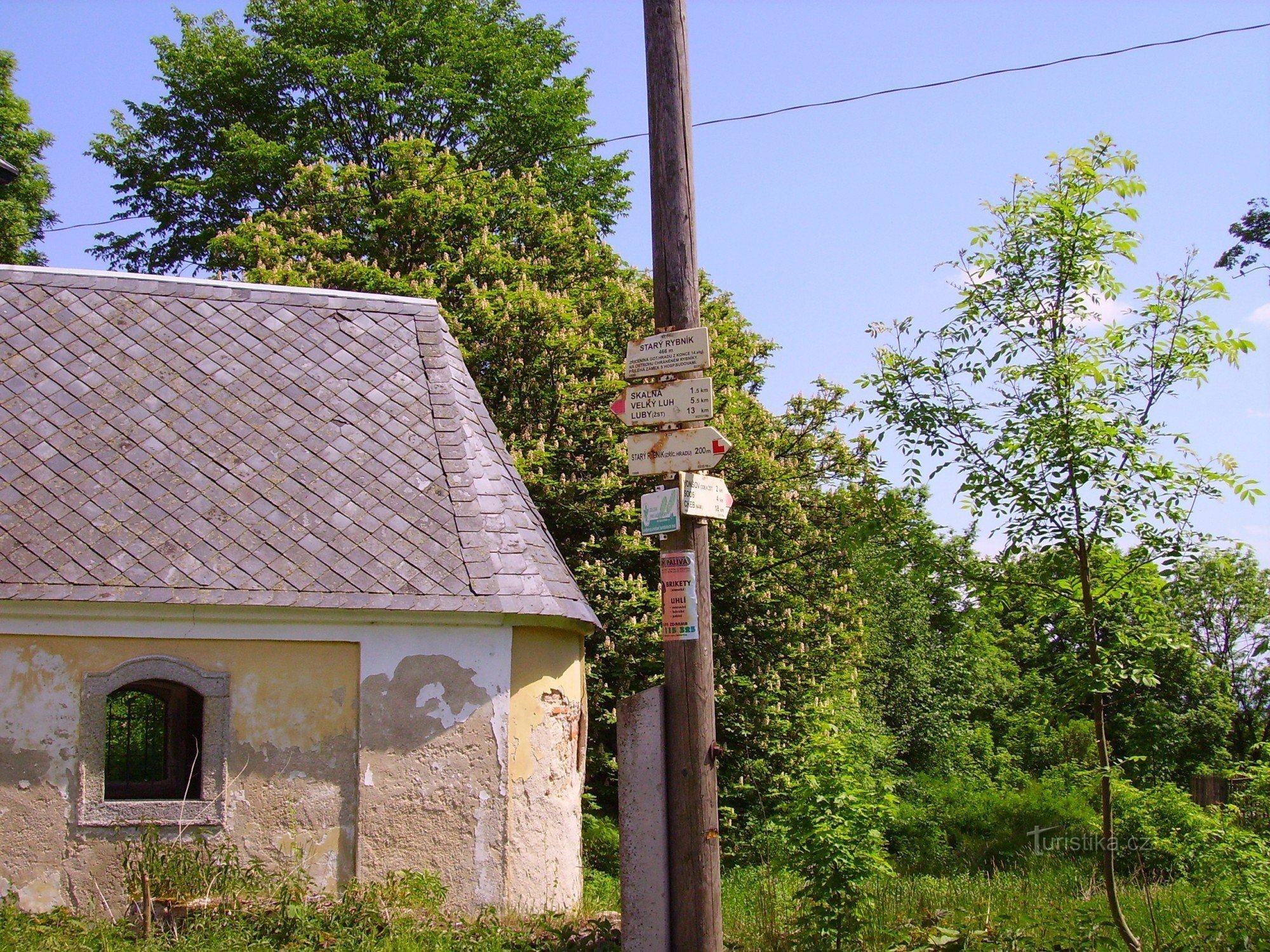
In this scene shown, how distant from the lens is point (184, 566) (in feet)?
31.2

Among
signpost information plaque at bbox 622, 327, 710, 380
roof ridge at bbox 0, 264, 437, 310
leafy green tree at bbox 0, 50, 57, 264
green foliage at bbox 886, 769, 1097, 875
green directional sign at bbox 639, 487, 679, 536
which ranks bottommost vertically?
green foliage at bbox 886, 769, 1097, 875

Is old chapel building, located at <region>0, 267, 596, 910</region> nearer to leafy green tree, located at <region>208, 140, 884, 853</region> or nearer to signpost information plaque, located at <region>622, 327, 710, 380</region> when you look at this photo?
signpost information plaque, located at <region>622, 327, 710, 380</region>

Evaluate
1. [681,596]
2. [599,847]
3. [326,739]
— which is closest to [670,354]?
[681,596]

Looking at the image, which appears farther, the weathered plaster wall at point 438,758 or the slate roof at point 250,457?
the slate roof at point 250,457

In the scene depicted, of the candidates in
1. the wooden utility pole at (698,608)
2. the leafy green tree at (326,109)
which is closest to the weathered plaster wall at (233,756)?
the wooden utility pole at (698,608)

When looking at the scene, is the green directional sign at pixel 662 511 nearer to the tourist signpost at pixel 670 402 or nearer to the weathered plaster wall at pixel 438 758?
the tourist signpost at pixel 670 402

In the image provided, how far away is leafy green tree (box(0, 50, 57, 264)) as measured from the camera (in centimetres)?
2250

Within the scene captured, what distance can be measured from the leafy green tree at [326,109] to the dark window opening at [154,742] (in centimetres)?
1369

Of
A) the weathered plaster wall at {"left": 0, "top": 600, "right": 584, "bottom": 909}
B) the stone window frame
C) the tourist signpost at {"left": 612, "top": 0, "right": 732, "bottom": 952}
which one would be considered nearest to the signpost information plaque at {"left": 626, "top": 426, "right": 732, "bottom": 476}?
the tourist signpost at {"left": 612, "top": 0, "right": 732, "bottom": 952}

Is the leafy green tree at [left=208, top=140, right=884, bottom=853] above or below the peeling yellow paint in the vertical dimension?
above

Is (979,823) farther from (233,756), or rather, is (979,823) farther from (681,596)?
(681,596)

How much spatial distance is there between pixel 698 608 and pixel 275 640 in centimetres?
467

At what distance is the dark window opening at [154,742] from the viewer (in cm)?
987

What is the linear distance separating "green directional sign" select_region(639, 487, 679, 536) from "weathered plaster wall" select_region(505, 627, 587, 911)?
386cm
